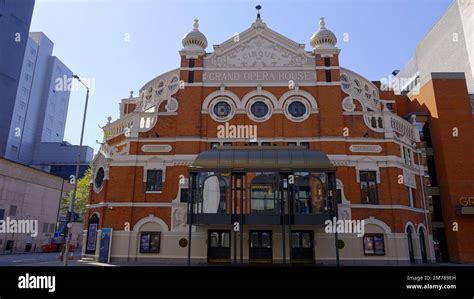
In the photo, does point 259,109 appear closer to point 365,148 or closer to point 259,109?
point 259,109

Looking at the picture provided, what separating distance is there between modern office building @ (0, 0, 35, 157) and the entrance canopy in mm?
57419

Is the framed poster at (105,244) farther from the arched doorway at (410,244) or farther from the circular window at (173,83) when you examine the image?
the arched doorway at (410,244)

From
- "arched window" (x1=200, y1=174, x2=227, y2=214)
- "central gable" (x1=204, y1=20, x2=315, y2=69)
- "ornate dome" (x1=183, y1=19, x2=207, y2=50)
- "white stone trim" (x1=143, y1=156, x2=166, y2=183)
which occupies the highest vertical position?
"ornate dome" (x1=183, y1=19, x2=207, y2=50)

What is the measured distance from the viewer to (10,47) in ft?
213

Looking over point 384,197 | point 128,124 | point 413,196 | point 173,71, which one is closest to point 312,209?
point 384,197

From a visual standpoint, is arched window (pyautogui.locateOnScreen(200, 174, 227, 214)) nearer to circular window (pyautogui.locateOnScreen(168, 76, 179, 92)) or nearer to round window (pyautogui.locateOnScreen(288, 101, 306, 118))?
round window (pyautogui.locateOnScreen(288, 101, 306, 118))

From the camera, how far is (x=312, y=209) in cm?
2359

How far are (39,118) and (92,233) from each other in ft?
292

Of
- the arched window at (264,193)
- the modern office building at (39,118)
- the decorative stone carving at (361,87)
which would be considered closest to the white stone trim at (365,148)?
the decorative stone carving at (361,87)

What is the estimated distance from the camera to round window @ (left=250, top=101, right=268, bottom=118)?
29.2 meters

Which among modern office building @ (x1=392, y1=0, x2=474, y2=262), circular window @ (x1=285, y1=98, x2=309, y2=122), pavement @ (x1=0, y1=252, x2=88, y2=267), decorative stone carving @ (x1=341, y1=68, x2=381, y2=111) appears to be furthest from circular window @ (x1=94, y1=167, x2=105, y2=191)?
modern office building @ (x1=392, y1=0, x2=474, y2=262)

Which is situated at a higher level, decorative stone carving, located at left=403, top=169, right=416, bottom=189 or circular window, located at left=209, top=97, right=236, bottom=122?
circular window, located at left=209, top=97, right=236, bottom=122

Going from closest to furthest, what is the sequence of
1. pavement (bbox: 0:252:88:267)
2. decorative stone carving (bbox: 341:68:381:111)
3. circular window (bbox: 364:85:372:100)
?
pavement (bbox: 0:252:88:267), decorative stone carving (bbox: 341:68:381:111), circular window (bbox: 364:85:372:100)

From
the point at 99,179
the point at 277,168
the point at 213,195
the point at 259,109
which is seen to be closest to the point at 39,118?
the point at 99,179
